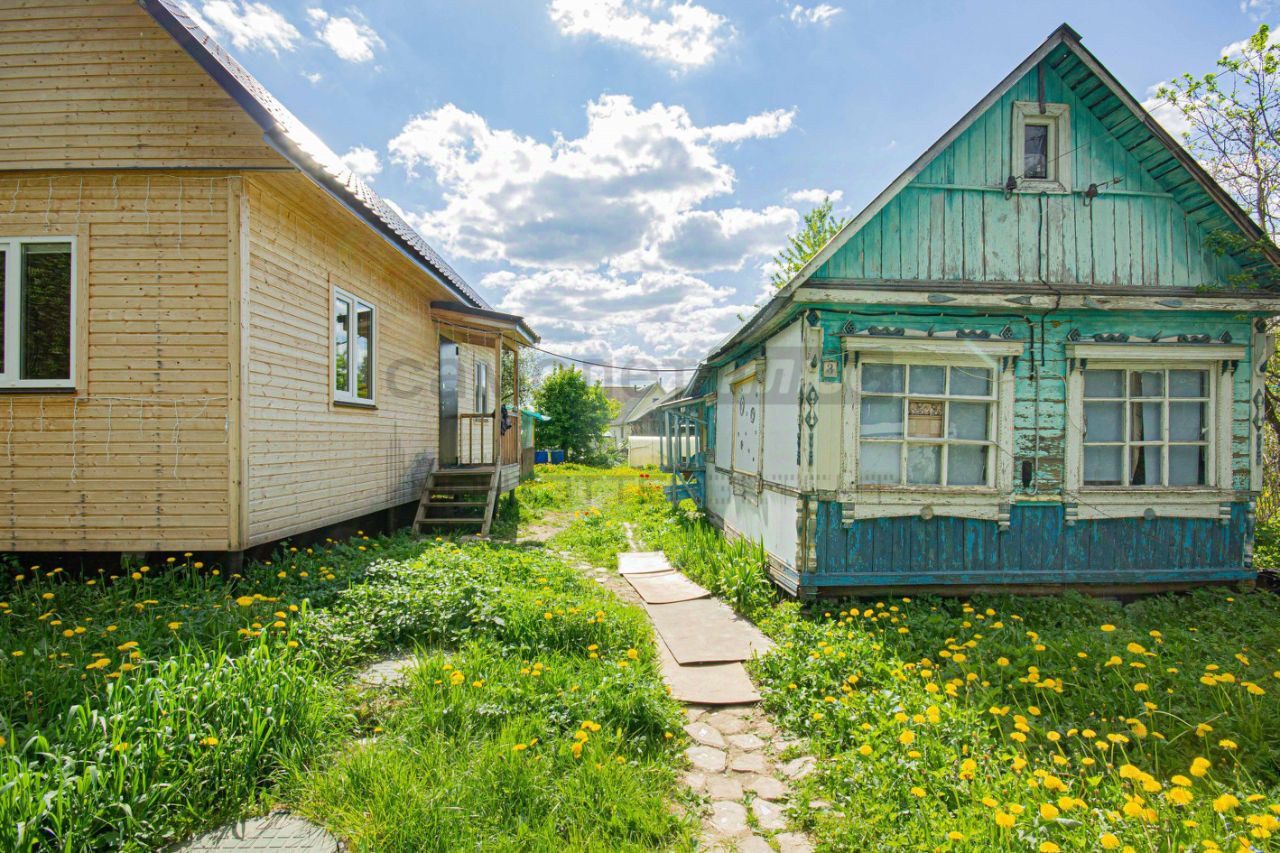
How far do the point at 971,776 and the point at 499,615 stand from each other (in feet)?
10.7

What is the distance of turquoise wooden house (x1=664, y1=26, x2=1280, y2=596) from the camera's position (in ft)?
18.5

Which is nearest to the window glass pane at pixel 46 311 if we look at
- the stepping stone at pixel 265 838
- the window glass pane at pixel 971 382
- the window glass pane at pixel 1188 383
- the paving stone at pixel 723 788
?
the stepping stone at pixel 265 838

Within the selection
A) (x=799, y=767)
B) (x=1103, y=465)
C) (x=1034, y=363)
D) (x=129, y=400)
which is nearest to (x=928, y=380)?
(x=1034, y=363)

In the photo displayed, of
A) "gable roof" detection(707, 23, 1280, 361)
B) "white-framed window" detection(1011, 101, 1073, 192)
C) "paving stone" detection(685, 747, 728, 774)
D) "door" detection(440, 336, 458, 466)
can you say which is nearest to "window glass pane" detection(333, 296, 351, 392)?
"door" detection(440, 336, 458, 466)

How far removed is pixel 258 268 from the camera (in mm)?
5605

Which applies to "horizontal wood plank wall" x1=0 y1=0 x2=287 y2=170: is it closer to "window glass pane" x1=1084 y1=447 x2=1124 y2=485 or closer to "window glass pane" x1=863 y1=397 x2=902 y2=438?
"window glass pane" x1=863 y1=397 x2=902 y2=438

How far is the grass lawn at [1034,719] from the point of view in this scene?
Answer: 240cm

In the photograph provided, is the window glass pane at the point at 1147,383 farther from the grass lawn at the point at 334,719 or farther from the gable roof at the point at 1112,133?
the grass lawn at the point at 334,719

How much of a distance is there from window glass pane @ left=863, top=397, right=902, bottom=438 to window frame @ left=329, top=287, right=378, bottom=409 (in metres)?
5.83

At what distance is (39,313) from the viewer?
17.6ft

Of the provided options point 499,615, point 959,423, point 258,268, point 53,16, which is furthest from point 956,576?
point 53,16

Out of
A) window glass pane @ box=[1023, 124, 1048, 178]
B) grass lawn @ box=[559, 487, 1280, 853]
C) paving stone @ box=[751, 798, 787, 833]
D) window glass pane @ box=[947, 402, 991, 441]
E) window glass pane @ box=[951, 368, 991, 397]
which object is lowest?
paving stone @ box=[751, 798, 787, 833]

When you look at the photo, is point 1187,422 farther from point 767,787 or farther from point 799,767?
point 767,787

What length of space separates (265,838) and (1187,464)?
8091mm
